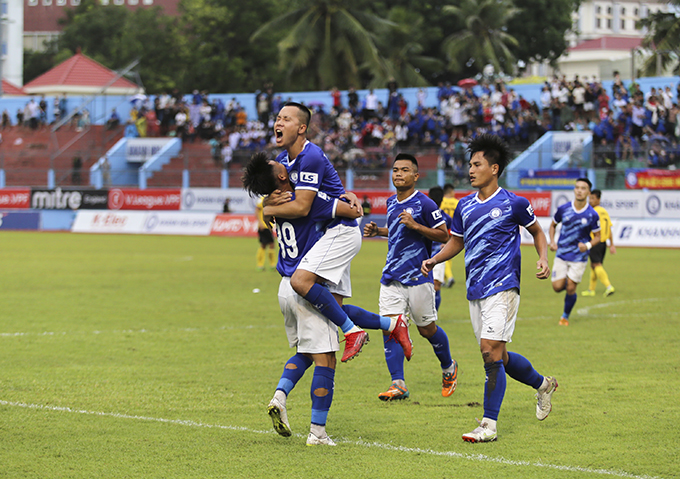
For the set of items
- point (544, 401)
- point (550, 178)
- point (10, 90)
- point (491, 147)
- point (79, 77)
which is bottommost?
point (544, 401)

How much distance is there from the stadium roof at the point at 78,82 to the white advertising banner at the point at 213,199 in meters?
17.7

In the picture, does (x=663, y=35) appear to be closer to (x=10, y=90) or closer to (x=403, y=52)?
(x=403, y=52)

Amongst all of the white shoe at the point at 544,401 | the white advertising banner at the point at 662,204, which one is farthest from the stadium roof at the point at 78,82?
the white shoe at the point at 544,401

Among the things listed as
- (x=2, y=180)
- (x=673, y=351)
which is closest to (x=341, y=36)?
(x=2, y=180)

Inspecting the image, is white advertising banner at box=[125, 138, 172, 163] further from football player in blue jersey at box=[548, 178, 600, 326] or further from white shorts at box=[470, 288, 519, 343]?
white shorts at box=[470, 288, 519, 343]

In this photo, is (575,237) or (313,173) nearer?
(313,173)

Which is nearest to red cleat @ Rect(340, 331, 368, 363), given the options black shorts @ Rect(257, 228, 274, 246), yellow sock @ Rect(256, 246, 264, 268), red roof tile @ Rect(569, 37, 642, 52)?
black shorts @ Rect(257, 228, 274, 246)

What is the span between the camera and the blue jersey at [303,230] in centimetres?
584

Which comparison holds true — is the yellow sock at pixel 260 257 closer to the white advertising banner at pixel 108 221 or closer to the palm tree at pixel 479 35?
the white advertising banner at pixel 108 221

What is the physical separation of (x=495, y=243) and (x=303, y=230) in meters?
1.47

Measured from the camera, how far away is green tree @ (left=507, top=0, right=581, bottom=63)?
59.7 meters

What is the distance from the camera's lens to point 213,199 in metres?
35.7

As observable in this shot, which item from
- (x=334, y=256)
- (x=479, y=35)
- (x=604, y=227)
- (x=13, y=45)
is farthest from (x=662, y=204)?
(x=13, y=45)

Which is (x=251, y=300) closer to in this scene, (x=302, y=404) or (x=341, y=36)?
(x=302, y=404)
